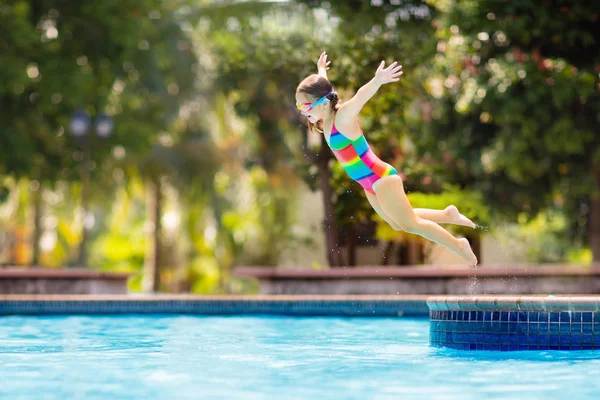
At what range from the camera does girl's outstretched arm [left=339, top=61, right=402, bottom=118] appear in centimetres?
778

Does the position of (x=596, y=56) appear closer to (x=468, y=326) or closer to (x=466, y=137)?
(x=466, y=137)

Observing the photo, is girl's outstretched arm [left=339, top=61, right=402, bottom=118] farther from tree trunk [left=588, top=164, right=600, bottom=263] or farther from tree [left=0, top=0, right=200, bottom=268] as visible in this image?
tree [left=0, top=0, right=200, bottom=268]

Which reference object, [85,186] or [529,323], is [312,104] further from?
[85,186]

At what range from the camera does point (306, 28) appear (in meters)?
21.4

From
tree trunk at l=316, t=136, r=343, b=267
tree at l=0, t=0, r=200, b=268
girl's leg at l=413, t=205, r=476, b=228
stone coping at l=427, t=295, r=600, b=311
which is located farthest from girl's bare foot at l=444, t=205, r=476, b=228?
tree at l=0, t=0, r=200, b=268

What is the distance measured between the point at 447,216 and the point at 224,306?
23.6 ft

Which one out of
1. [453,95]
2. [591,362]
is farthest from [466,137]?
[591,362]

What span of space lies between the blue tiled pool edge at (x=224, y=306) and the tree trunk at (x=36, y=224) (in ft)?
39.8

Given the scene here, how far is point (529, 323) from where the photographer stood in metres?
8.71

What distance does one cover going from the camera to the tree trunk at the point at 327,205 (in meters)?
18.8

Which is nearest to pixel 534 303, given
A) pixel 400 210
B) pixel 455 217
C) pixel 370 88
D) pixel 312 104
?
pixel 455 217

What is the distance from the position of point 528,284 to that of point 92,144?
11.1 meters

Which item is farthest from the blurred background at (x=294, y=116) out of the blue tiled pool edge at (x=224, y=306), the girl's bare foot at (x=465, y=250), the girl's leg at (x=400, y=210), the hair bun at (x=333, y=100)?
the hair bun at (x=333, y=100)

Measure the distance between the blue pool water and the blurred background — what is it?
6864 millimetres
